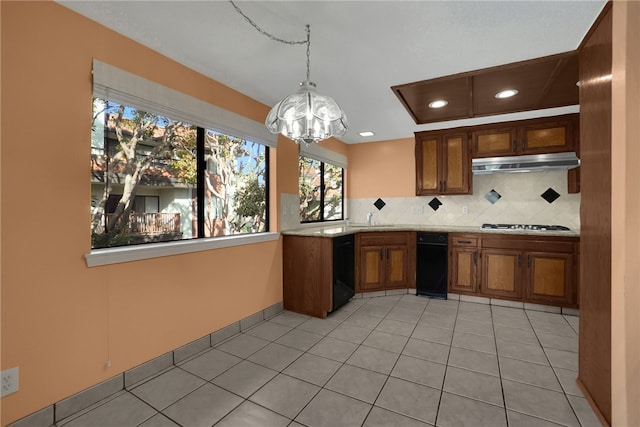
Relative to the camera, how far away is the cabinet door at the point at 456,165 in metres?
3.83

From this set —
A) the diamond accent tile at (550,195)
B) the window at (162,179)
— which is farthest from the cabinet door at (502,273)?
the window at (162,179)

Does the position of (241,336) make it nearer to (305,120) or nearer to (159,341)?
(159,341)

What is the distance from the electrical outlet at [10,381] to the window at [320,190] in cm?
290

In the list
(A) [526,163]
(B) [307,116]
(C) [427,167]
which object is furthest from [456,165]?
(B) [307,116]

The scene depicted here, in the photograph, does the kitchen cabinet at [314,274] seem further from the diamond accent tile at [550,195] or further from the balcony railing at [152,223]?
the diamond accent tile at [550,195]

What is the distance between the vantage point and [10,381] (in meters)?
1.40

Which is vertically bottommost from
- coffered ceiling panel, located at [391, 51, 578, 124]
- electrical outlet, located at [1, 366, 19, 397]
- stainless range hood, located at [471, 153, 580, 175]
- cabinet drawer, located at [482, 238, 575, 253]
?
electrical outlet, located at [1, 366, 19, 397]

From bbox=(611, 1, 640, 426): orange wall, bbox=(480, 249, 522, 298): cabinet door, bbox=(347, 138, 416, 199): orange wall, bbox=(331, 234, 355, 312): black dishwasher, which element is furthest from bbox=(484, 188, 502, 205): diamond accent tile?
bbox=(611, 1, 640, 426): orange wall

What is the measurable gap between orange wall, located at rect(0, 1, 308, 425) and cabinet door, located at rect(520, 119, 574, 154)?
4.00 meters

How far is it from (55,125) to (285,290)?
2.43 m

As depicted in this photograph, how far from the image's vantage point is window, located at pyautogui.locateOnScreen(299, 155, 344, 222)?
4.05 m

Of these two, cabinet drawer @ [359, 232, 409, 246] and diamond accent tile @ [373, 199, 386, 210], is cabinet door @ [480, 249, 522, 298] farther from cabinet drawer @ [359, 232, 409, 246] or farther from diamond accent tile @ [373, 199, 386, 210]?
diamond accent tile @ [373, 199, 386, 210]

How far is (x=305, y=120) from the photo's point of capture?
1.81 meters

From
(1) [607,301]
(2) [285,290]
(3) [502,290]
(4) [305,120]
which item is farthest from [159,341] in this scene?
(3) [502,290]
